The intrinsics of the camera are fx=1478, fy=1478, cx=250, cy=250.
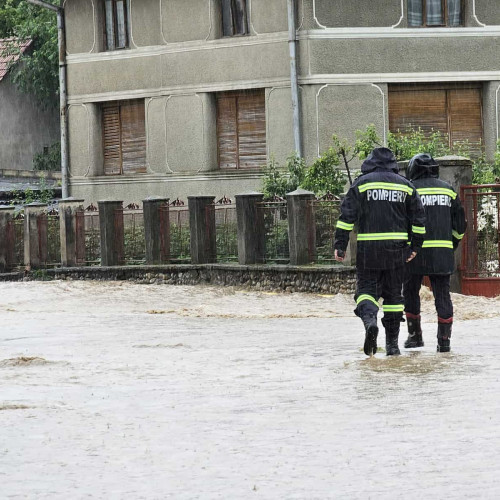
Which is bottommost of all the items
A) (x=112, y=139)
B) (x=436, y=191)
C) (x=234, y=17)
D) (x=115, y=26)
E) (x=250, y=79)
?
(x=436, y=191)

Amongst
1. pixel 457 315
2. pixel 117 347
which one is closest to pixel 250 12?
pixel 457 315

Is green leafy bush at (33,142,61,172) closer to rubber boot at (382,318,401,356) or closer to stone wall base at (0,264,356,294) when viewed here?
stone wall base at (0,264,356,294)

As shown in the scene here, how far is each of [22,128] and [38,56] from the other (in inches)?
183

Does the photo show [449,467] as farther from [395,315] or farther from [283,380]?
[395,315]

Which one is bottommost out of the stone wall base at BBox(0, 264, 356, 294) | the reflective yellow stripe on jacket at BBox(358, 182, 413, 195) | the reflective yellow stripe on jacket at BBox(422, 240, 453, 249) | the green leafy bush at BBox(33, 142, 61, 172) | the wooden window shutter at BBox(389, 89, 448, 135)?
the stone wall base at BBox(0, 264, 356, 294)

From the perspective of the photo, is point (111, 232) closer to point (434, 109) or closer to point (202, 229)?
point (202, 229)

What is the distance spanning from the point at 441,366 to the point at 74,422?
3.55 metres

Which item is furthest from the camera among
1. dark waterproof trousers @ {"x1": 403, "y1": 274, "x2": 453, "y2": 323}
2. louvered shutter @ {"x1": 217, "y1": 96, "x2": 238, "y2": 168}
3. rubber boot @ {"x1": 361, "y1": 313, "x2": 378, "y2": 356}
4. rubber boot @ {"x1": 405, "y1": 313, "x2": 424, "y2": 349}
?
louvered shutter @ {"x1": 217, "y1": 96, "x2": 238, "y2": 168}

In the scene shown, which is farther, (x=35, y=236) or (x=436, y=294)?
(x=35, y=236)

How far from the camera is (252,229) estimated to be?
78.5 feet

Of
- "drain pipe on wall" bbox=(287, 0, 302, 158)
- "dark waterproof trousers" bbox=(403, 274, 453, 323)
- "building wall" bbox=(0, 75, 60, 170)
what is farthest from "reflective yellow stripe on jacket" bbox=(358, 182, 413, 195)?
"building wall" bbox=(0, 75, 60, 170)

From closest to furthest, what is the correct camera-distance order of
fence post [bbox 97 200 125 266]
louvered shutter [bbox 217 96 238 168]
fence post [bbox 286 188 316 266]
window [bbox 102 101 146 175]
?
fence post [bbox 286 188 316 266] → fence post [bbox 97 200 125 266] → louvered shutter [bbox 217 96 238 168] → window [bbox 102 101 146 175]

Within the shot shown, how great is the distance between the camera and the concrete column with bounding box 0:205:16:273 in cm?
2931

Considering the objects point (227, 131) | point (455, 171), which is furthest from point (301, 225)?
point (227, 131)
